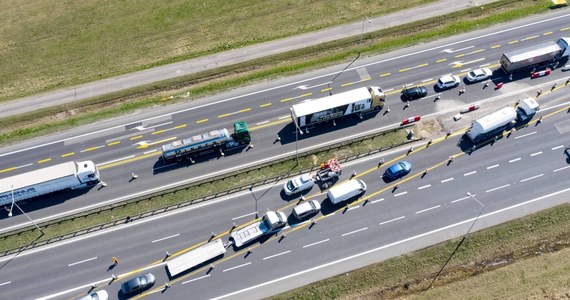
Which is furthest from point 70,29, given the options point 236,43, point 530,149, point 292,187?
point 530,149

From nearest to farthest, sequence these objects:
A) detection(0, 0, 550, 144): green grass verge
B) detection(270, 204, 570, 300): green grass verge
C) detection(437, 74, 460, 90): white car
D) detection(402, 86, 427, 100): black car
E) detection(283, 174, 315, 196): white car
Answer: detection(270, 204, 570, 300): green grass verge
detection(283, 174, 315, 196): white car
detection(402, 86, 427, 100): black car
detection(437, 74, 460, 90): white car
detection(0, 0, 550, 144): green grass verge

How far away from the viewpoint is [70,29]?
9181 centimetres

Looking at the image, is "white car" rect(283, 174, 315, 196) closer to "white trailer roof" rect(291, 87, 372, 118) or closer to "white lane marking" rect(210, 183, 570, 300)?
"white trailer roof" rect(291, 87, 372, 118)

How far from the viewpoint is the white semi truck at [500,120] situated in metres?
64.3

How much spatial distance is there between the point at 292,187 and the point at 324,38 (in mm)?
36620

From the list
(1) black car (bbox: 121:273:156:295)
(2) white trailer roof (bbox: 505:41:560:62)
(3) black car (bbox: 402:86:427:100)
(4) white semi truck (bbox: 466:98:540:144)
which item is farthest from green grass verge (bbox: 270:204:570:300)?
(2) white trailer roof (bbox: 505:41:560:62)

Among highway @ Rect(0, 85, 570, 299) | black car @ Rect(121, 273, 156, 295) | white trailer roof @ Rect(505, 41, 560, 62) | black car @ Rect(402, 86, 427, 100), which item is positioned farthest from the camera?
white trailer roof @ Rect(505, 41, 560, 62)

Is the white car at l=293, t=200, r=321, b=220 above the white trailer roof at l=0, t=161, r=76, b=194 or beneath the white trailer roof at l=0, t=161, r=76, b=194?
beneath

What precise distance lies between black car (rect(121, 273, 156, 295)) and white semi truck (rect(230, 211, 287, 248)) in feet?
39.4

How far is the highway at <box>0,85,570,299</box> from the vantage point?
55.5 m

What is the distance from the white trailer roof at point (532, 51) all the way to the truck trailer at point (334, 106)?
2437cm

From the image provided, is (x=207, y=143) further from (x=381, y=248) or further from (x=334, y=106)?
(x=381, y=248)

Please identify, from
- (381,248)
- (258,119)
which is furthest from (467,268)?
(258,119)

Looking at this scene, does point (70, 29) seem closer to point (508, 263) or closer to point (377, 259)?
point (377, 259)
